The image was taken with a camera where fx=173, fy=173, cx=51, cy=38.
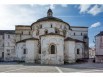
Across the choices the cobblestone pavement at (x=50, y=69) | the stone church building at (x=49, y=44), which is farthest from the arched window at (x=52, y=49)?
the cobblestone pavement at (x=50, y=69)

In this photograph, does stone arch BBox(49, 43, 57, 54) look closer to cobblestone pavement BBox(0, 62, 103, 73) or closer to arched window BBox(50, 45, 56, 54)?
arched window BBox(50, 45, 56, 54)

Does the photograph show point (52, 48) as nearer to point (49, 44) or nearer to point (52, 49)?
point (52, 49)

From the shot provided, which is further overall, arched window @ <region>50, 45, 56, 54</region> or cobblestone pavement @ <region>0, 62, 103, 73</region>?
arched window @ <region>50, 45, 56, 54</region>

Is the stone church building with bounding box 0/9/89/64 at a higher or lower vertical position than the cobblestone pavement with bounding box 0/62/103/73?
higher

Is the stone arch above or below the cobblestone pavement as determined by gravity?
above

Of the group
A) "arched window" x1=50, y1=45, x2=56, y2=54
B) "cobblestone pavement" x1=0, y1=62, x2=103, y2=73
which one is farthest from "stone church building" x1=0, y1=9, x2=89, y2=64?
"cobblestone pavement" x1=0, y1=62, x2=103, y2=73

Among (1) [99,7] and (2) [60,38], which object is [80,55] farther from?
(1) [99,7]

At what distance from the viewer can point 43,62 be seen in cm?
1806

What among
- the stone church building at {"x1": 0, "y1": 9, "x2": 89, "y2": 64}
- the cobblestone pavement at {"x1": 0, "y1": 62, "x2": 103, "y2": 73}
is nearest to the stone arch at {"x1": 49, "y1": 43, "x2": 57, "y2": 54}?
the stone church building at {"x1": 0, "y1": 9, "x2": 89, "y2": 64}

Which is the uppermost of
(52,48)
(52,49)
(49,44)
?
(49,44)

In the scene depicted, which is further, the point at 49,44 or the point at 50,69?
the point at 49,44

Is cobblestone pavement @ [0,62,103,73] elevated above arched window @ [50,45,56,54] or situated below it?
below

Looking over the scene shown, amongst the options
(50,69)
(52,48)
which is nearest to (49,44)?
(52,48)

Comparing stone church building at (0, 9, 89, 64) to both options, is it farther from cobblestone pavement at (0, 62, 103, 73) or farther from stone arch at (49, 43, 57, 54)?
cobblestone pavement at (0, 62, 103, 73)
